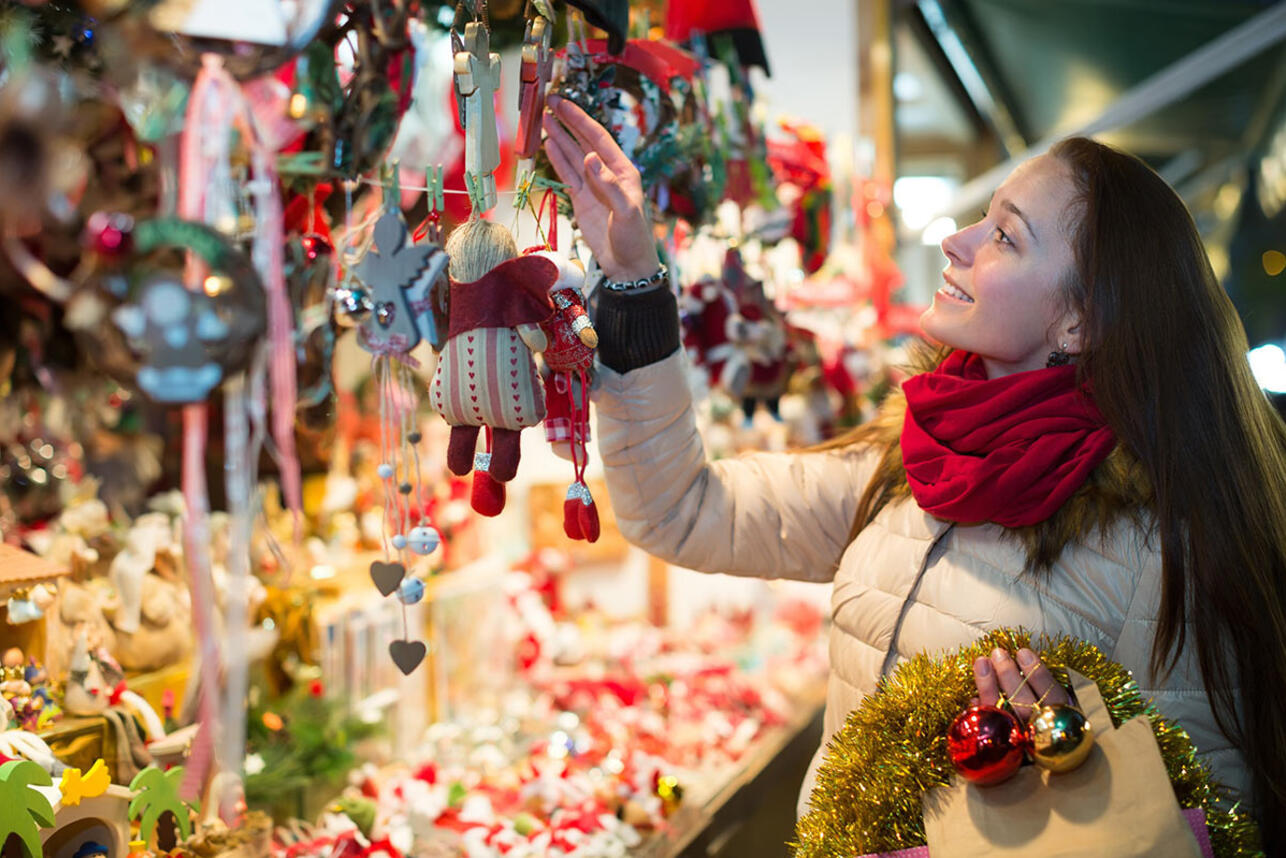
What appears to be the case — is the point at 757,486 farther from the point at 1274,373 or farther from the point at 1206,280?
the point at 1274,373

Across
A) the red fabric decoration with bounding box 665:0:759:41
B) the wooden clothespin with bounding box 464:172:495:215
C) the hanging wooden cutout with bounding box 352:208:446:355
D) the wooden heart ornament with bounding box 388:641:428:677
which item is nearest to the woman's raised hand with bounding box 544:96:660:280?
the wooden clothespin with bounding box 464:172:495:215

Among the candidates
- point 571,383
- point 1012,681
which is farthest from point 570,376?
point 1012,681

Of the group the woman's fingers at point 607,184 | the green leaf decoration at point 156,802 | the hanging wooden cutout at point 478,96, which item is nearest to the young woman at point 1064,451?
the woman's fingers at point 607,184

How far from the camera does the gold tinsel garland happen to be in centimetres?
97

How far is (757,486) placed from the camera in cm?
138

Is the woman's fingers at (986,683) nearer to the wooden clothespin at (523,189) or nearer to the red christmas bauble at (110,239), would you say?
the wooden clothespin at (523,189)

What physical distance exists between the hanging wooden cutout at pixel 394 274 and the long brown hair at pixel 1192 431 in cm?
75

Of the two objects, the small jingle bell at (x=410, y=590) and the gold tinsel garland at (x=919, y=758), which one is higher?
the small jingle bell at (x=410, y=590)

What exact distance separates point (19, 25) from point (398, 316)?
334mm

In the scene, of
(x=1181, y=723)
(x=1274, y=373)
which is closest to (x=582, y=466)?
(x=1181, y=723)

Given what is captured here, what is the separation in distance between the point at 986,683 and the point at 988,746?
9 cm

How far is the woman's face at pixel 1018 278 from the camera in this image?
120cm

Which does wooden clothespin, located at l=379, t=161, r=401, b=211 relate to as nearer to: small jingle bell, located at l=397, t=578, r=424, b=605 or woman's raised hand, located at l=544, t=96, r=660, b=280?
woman's raised hand, located at l=544, t=96, r=660, b=280

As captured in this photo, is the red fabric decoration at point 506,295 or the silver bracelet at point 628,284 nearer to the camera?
the red fabric decoration at point 506,295
